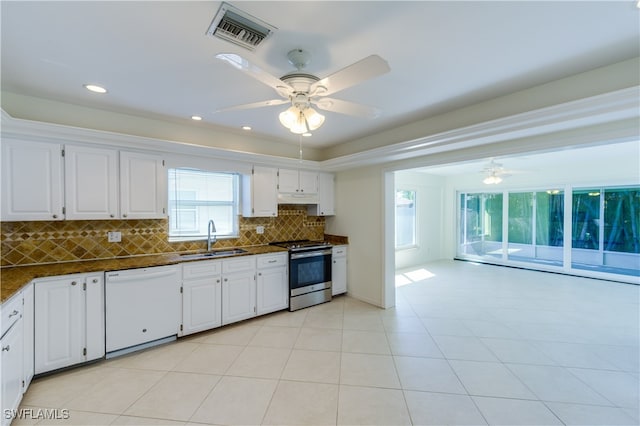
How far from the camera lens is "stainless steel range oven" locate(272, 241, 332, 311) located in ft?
13.1

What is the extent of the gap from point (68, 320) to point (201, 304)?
117 centimetres

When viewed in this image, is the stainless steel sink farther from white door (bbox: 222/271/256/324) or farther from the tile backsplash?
white door (bbox: 222/271/256/324)

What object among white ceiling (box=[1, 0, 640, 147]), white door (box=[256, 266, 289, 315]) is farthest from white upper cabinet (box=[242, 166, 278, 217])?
white ceiling (box=[1, 0, 640, 147])

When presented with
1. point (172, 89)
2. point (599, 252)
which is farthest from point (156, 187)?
point (599, 252)

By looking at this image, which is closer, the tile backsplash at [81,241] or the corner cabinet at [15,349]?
the corner cabinet at [15,349]

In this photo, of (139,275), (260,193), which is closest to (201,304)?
(139,275)

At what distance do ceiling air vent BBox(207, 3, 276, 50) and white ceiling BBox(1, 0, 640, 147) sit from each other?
0.05 meters

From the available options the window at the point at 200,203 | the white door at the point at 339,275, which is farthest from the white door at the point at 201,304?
the white door at the point at 339,275

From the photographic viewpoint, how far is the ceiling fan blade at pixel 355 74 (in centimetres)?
132

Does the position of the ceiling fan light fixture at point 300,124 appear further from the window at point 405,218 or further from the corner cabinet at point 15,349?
the window at point 405,218

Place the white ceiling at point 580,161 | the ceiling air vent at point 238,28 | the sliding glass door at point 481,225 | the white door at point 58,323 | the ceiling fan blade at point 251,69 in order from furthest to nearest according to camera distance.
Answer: the sliding glass door at point 481,225, the white ceiling at point 580,161, the white door at point 58,323, the ceiling air vent at point 238,28, the ceiling fan blade at point 251,69

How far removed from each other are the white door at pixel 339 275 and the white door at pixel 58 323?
3.17 metres

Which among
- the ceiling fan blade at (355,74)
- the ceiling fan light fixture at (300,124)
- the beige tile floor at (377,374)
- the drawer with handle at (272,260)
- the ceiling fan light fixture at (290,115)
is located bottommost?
the beige tile floor at (377,374)

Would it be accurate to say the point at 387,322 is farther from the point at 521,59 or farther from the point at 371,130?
the point at 521,59
